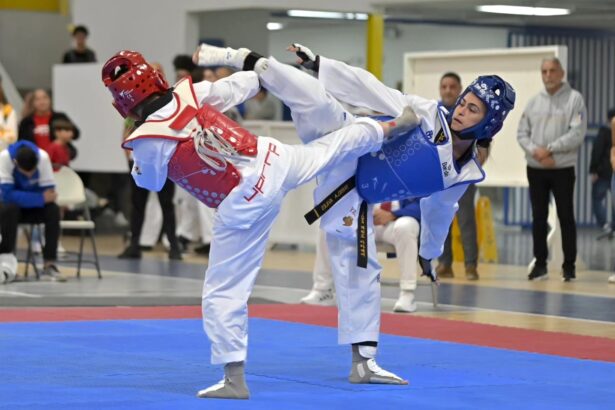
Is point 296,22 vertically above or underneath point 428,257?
above

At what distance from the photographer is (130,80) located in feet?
17.5

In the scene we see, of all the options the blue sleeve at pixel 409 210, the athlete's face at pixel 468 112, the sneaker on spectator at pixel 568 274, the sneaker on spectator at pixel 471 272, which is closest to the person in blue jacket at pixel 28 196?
the blue sleeve at pixel 409 210

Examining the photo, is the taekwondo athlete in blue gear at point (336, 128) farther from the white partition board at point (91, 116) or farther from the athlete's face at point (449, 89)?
the white partition board at point (91, 116)

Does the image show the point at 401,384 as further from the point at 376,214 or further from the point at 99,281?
the point at 99,281

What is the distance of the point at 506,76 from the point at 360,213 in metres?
7.73

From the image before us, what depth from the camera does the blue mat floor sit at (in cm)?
523

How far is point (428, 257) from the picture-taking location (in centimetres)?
615

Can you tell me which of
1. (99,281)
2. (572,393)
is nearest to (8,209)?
(99,281)

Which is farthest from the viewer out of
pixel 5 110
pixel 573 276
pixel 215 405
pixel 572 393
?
pixel 5 110

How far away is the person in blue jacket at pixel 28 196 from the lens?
1046 centimetres

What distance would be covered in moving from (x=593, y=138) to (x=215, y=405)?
15.3m

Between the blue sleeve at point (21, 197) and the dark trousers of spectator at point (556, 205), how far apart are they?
4.31 meters

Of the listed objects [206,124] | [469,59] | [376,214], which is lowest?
[376,214]

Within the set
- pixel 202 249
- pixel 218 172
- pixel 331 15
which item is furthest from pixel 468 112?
pixel 331 15
